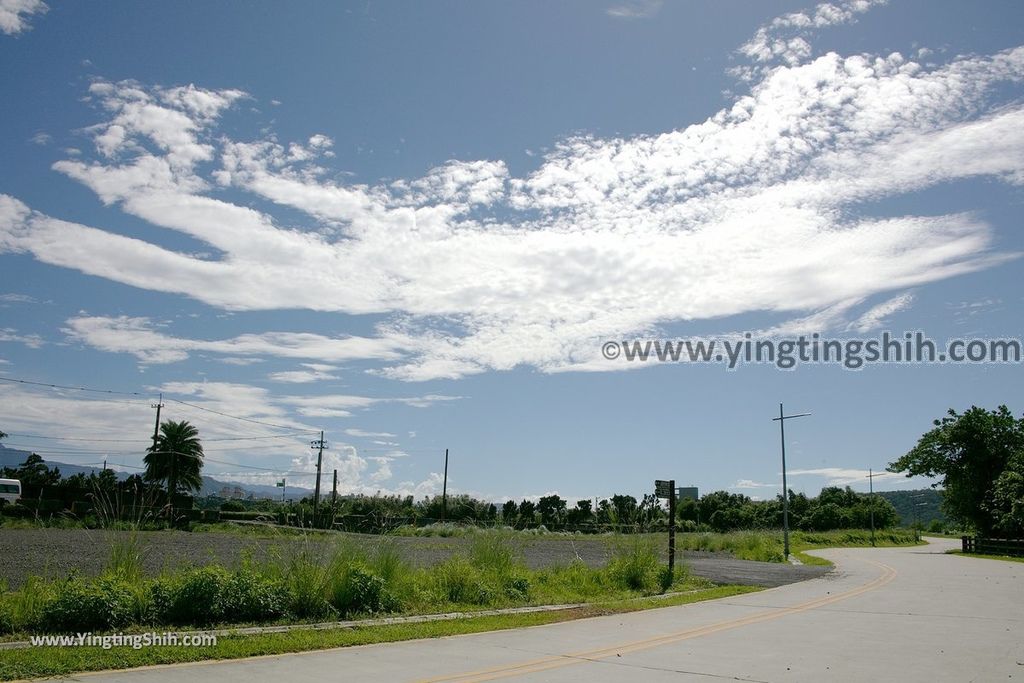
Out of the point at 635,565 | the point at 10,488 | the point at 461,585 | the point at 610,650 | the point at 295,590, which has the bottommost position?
the point at 610,650

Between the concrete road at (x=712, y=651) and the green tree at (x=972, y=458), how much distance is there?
37491 mm

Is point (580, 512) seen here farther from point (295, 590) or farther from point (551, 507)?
point (295, 590)

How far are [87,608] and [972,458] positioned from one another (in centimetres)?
5450

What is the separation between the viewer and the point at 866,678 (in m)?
9.46

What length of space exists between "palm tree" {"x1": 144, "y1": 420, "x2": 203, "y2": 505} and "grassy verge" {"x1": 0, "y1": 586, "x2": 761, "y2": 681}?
56747mm

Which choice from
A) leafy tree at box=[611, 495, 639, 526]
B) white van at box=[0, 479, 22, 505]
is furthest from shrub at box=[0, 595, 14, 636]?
white van at box=[0, 479, 22, 505]

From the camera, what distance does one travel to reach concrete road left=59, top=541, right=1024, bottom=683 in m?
9.20

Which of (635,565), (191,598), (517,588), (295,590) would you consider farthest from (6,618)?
(635,565)

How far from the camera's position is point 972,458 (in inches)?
2025

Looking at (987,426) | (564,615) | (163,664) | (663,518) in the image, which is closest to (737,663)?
(564,615)

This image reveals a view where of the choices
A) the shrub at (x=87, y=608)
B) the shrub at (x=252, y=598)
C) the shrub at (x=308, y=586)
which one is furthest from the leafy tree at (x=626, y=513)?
the shrub at (x=87, y=608)

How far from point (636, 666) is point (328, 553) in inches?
246

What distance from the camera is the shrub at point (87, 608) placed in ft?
32.8

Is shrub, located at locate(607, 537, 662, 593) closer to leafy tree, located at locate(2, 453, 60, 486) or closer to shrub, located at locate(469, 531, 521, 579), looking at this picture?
shrub, located at locate(469, 531, 521, 579)
